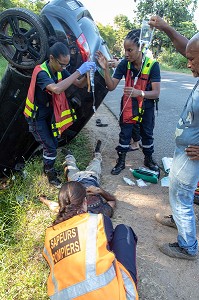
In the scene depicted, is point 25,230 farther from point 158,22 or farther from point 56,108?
point 158,22

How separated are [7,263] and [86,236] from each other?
51.1 inches

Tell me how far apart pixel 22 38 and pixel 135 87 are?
1388 millimetres

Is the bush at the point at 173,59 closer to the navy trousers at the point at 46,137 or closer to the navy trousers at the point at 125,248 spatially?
the navy trousers at the point at 46,137

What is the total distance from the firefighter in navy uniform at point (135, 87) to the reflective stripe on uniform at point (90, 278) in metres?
2.22

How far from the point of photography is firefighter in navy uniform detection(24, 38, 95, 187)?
309 cm

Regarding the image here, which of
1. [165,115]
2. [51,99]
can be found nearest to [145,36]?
[51,99]

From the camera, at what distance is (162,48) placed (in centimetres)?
3266

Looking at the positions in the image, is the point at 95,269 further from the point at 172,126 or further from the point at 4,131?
the point at 172,126

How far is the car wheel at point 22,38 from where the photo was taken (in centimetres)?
320

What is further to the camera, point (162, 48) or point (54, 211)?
point (162, 48)

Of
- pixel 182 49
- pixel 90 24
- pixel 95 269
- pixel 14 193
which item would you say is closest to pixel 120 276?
pixel 95 269

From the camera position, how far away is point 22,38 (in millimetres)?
3281

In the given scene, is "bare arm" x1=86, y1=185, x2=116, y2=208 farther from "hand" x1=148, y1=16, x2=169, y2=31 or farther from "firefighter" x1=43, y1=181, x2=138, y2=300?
"hand" x1=148, y1=16, x2=169, y2=31

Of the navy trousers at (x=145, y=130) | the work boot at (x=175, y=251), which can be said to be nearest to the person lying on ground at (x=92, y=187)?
the navy trousers at (x=145, y=130)
